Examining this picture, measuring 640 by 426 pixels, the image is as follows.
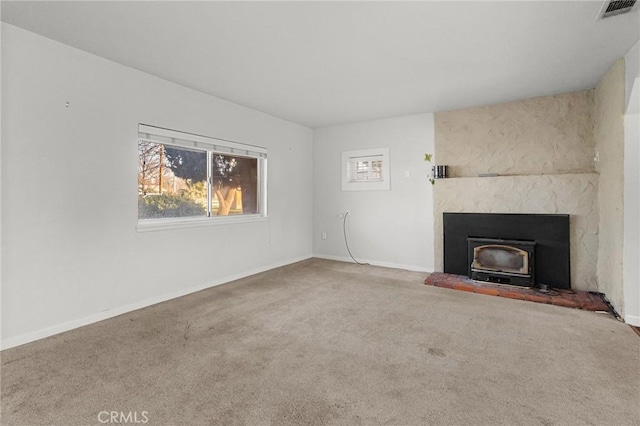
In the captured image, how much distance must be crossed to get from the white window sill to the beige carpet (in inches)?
35.0

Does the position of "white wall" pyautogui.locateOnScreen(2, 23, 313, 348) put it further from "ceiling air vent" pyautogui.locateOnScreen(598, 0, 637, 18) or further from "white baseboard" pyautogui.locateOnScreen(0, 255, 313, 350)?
"ceiling air vent" pyautogui.locateOnScreen(598, 0, 637, 18)

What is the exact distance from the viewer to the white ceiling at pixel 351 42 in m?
2.26

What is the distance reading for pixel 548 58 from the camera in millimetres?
3035

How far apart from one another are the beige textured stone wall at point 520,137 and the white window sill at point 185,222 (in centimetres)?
334

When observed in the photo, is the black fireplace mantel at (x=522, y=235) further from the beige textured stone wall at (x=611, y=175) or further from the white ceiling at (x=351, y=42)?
the white ceiling at (x=351, y=42)

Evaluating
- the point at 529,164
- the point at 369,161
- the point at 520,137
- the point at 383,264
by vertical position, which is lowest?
the point at 383,264

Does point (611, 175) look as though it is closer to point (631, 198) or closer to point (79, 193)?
point (631, 198)

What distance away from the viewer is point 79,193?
2875mm

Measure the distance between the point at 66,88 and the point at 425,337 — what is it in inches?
156

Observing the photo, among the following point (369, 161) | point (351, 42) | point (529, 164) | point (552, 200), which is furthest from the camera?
point (369, 161)

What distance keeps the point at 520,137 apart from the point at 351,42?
10.2 feet

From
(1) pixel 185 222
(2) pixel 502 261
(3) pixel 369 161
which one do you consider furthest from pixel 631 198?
Result: (1) pixel 185 222

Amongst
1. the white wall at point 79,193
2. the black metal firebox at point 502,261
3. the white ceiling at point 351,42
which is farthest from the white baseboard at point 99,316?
the black metal firebox at point 502,261

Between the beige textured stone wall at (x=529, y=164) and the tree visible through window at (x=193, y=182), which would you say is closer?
the tree visible through window at (x=193, y=182)
